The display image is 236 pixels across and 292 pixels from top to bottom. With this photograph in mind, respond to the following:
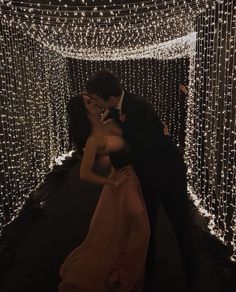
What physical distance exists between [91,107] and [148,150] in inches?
17.8

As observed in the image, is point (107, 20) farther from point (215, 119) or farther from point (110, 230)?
point (110, 230)

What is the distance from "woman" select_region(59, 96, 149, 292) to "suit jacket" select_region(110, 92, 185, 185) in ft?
0.32

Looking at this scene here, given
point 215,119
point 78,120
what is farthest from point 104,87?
point 215,119

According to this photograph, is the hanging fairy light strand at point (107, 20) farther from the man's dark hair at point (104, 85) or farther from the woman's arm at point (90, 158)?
the woman's arm at point (90, 158)

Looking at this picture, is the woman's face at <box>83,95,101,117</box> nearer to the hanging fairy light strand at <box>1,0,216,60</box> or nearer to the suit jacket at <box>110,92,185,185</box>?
the suit jacket at <box>110,92,185,185</box>

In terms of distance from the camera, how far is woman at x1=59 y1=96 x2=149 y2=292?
2.34 meters

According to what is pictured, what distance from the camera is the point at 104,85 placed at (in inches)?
89.4

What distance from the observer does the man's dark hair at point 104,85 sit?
2.26 meters

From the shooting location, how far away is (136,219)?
7.73 feet

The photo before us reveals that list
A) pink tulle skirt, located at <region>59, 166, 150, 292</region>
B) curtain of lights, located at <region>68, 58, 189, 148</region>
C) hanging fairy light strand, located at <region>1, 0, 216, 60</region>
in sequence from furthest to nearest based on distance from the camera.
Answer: curtain of lights, located at <region>68, 58, 189, 148</region> < hanging fairy light strand, located at <region>1, 0, 216, 60</region> < pink tulle skirt, located at <region>59, 166, 150, 292</region>

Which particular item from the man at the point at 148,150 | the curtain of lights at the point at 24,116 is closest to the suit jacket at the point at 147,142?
the man at the point at 148,150

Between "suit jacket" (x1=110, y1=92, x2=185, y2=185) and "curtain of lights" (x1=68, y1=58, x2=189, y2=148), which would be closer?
"suit jacket" (x1=110, y1=92, x2=185, y2=185)

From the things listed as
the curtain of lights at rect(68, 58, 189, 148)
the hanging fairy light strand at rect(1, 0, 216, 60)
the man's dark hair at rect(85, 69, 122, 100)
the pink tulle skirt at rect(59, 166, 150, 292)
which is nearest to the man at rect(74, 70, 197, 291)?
the man's dark hair at rect(85, 69, 122, 100)

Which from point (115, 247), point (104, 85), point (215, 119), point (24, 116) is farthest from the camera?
point (24, 116)
